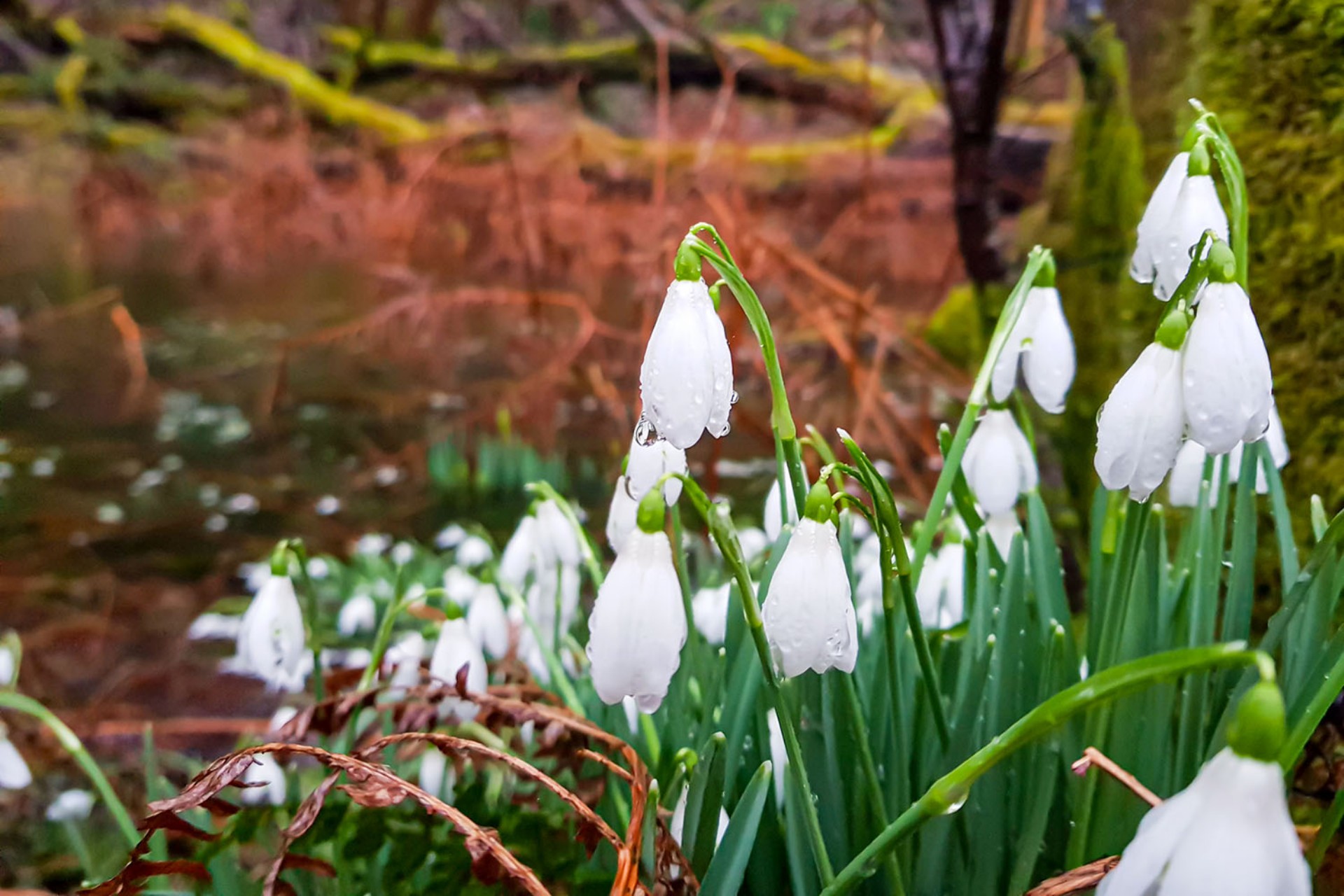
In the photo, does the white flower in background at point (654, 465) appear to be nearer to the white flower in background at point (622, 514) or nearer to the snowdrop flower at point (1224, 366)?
the white flower in background at point (622, 514)

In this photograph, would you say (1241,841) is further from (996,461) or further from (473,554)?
(473,554)

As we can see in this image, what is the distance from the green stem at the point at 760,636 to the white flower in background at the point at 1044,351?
0.88ft

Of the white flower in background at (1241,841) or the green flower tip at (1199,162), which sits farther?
the green flower tip at (1199,162)

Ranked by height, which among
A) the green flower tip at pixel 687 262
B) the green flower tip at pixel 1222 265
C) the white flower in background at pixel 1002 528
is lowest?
the white flower in background at pixel 1002 528

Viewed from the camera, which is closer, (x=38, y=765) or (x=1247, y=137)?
(x=1247, y=137)

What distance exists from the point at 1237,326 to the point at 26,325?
180 inches

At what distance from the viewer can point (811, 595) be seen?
439mm

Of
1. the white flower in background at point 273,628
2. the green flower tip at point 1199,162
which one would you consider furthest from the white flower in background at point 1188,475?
the white flower in background at point 273,628

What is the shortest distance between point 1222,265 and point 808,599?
26cm

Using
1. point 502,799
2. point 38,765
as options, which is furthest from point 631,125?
point 502,799

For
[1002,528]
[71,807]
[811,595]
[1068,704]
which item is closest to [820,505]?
[811,595]

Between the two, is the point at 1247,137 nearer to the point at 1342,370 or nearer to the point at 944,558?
the point at 1342,370

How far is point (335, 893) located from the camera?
2.57 feet

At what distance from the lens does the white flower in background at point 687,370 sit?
1.58 feet
